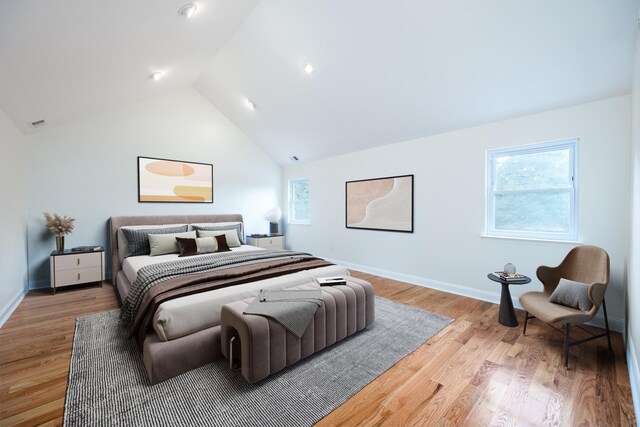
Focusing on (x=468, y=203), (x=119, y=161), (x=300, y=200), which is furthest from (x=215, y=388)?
(x=300, y=200)

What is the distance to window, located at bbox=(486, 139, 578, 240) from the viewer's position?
9.37 ft

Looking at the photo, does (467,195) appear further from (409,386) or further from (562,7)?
(409,386)

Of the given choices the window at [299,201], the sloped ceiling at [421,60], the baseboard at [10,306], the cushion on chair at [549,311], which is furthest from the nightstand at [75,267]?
the cushion on chair at [549,311]

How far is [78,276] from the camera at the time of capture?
362 cm

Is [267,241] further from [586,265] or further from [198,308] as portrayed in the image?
[586,265]

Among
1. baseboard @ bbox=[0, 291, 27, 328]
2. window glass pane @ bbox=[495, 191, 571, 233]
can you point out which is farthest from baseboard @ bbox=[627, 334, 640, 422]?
baseboard @ bbox=[0, 291, 27, 328]

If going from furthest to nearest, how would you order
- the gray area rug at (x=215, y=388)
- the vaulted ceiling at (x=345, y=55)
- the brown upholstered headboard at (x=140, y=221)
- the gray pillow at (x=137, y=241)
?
1. the brown upholstered headboard at (x=140, y=221)
2. the gray pillow at (x=137, y=241)
3. the vaulted ceiling at (x=345, y=55)
4. the gray area rug at (x=215, y=388)

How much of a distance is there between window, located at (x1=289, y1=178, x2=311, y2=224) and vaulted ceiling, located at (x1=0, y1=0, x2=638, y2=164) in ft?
6.69

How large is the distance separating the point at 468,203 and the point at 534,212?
67cm

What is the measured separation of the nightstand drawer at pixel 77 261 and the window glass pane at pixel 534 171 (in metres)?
5.32

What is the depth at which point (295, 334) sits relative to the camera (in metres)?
1.90

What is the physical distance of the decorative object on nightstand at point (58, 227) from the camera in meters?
3.59

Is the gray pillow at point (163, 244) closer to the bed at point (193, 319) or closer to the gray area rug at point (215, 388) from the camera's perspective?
the bed at point (193, 319)

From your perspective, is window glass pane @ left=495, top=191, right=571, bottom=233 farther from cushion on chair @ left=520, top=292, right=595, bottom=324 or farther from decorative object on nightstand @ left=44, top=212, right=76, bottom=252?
decorative object on nightstand @ left=44, top=212, right=76, bottom=252
